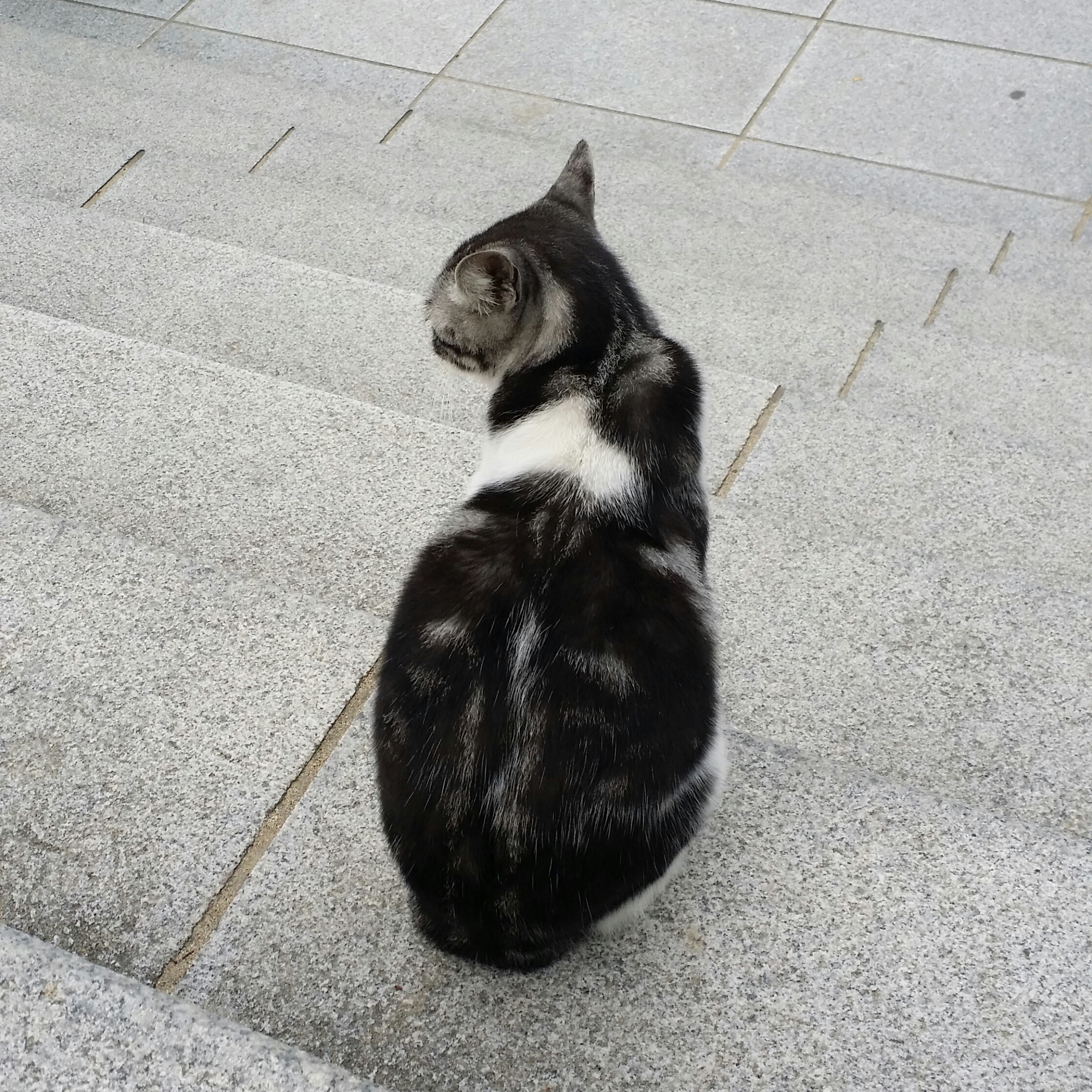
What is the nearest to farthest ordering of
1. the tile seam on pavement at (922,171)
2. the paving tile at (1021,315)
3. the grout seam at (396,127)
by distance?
the paving tile at (1021,315) < the tile seam on pavement at (922,171) < the grout seam at (396,127)

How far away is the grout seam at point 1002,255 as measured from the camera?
5609 mm

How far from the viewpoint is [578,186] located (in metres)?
2.77

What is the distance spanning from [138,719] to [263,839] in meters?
0.39

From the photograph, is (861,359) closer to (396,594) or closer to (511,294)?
(396,594)

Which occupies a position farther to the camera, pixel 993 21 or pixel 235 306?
pixel 993 21

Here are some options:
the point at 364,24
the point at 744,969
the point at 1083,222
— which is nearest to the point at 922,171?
the point at 1083,222

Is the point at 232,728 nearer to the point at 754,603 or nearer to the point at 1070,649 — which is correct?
the point at 754,603

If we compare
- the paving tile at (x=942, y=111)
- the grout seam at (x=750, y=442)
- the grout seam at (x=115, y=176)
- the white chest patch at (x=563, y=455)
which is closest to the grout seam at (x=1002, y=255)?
the paving tile at (x=942, y=111)

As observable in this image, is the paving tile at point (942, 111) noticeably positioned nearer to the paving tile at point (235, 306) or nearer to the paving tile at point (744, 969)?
the paving tile at point (235, 306)

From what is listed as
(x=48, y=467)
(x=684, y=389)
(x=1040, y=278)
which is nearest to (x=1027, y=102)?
(x=1040, y=278)

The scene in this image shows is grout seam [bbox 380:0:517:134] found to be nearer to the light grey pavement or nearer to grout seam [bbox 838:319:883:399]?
the light grey pavement

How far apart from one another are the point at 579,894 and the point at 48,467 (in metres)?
1.94

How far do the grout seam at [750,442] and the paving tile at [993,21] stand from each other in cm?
445

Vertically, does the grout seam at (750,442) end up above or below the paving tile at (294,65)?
above
